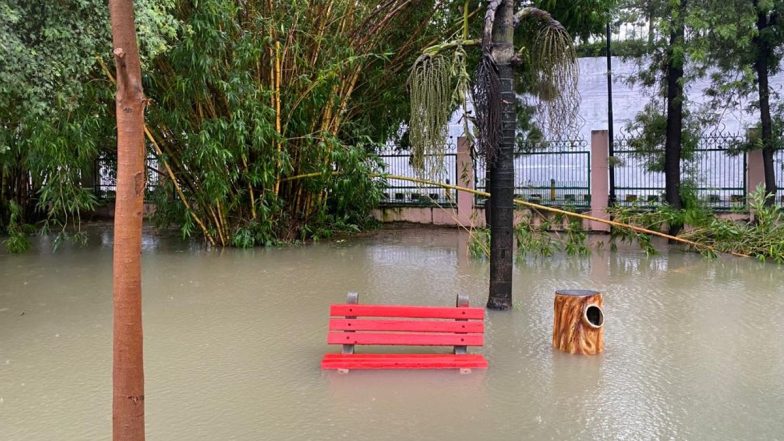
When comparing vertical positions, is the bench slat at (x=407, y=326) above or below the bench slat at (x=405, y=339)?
above

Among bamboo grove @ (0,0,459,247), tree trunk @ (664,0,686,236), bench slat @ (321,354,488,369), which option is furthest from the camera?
tree trunk @ (664,0,686,236)

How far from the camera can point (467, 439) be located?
3.52 metres

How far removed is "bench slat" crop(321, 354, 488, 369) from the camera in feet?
14.9

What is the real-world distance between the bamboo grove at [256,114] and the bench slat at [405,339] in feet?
16.4

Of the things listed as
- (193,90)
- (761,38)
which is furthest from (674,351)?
(761,38)

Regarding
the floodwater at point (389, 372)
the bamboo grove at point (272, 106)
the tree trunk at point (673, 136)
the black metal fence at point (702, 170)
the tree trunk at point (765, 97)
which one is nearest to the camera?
the floodwater at point (389, 372)

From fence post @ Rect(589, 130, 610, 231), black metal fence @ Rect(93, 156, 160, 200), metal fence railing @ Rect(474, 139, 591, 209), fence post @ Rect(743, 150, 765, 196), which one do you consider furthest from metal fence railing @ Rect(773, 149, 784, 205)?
black metal fence @ Rect(93, 156, 160, 200)

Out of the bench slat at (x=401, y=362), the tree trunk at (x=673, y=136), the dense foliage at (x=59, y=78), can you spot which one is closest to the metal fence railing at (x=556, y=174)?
the tree trunk at (x=673, y=136)

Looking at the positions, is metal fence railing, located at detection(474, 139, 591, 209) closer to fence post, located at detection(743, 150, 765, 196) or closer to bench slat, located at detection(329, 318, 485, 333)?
fence post, located at detection(743, 150, 765, 196)

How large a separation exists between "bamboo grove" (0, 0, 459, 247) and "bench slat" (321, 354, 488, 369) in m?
5.12

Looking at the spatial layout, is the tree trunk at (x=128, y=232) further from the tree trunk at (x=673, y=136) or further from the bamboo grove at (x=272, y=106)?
the tree trunk at (x=673, y=136)

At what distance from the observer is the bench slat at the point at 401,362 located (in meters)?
4.55

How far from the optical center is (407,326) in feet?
15.2

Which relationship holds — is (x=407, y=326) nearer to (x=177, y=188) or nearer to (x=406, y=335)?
(x=406, y=335)
